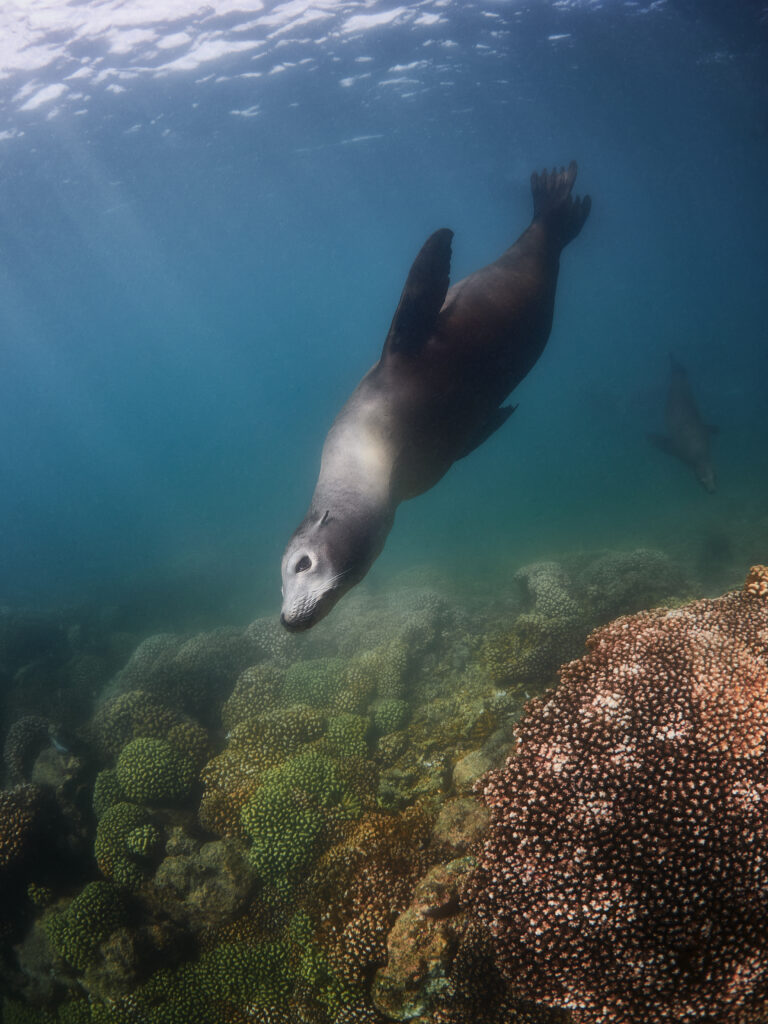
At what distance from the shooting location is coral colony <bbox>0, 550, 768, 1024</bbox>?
74.2 inches

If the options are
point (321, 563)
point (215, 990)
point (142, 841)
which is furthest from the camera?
point (142, 841)

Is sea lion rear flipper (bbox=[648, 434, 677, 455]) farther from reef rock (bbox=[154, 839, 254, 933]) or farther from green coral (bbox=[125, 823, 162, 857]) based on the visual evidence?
green coral (bbox=[125, 823, 162, 857])

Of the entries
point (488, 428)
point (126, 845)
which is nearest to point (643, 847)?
point (488, 428)

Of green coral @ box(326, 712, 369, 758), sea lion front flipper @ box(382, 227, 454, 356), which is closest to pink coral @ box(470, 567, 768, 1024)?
sea lion front flipper @ box(382, 227, 454, 356)

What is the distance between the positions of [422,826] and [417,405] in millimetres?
2720

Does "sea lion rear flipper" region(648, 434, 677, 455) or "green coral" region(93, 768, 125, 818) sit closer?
"green coral" region(93, 768, 125, 818)

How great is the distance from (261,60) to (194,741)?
20494 mm

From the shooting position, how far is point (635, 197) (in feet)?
135

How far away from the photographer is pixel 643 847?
1.88 meters

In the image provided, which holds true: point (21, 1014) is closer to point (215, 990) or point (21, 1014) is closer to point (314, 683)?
point (215, 990)

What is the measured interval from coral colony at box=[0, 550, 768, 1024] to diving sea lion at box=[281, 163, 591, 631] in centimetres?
125

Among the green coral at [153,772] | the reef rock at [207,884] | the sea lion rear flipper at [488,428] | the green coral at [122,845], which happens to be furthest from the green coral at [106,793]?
the sea lion rear flipper at [488,428]

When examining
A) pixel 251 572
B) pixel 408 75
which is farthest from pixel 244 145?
pixel 251 572

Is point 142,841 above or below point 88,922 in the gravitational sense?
above
